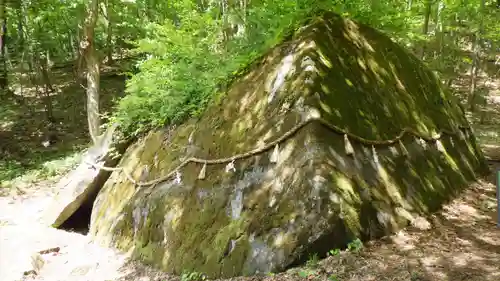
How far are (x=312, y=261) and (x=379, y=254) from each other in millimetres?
794

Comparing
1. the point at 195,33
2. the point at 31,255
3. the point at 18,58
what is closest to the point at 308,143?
the point at 195,33

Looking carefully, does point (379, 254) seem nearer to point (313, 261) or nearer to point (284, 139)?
point (313, 261)

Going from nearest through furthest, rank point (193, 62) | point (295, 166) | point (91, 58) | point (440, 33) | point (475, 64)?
point (295, 166)
point (193, 62)
point (91, 58)
point (475, 64)
point (440, 33)

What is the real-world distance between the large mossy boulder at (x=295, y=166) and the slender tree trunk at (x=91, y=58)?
511 cm

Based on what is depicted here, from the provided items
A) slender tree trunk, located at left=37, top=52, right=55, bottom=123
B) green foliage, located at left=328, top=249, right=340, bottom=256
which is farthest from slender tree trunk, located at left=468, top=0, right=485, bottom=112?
slender tree trunk, located at left=37, top=52, right=55, bottom=123

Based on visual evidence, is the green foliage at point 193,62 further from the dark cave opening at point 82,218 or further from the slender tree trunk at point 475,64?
the slender tree trunk at point 475,64

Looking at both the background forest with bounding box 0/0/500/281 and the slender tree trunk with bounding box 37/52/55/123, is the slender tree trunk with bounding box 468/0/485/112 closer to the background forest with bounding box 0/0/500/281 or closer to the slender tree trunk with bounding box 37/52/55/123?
the background forest with bounding box 0/0/500/281

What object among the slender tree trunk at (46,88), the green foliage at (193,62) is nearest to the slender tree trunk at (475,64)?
the green foliage at (193,62)

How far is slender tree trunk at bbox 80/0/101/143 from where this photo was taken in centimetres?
1148

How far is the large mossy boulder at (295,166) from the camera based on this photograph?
4793mm

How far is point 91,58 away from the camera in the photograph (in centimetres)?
1196

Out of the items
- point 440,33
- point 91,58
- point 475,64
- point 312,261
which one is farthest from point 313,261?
point 440,33

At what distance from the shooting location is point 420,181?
6.08m

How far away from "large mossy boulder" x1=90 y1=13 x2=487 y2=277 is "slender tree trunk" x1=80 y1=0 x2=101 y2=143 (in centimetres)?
511
